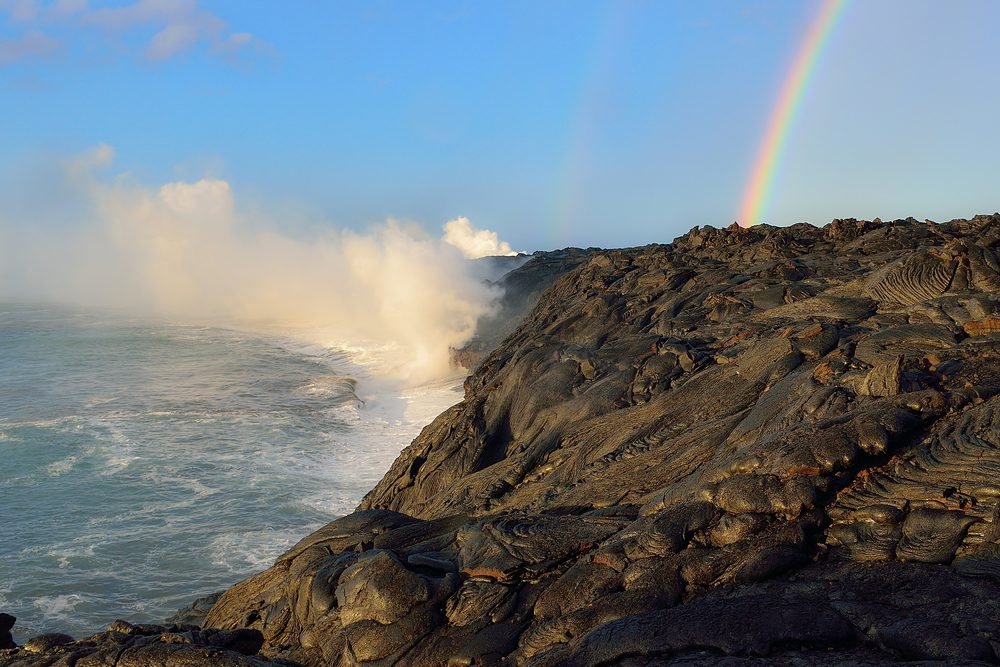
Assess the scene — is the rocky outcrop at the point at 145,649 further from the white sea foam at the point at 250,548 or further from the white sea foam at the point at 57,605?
the white sea foam at the point at 250,548

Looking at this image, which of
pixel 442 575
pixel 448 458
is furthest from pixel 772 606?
pixel 448 458

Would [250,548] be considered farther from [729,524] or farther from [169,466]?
[729,524]

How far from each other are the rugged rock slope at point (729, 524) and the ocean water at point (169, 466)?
525cm

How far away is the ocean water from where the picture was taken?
15.3 meters

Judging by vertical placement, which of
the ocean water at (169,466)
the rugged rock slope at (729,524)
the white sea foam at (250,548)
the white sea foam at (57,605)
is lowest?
the rugged rock slope at (729,524)

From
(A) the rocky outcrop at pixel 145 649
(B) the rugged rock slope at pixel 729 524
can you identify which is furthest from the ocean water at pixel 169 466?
(A) the rocky outcrop at pixel 145 649

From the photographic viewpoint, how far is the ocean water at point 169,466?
15270 millimetres

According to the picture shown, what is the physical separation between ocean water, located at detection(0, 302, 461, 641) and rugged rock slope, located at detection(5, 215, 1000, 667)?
5.25 meters

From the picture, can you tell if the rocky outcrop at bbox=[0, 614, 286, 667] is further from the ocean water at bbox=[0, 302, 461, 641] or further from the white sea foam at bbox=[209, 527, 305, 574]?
the white sea foam at bbox=[209, 527, 305, 574]

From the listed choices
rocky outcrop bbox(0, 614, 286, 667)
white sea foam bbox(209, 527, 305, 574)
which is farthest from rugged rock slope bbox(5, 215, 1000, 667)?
white sea foam bbox(209, 527, 305, 574)

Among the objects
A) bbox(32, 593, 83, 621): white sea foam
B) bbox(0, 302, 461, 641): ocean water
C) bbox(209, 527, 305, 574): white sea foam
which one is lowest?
bbox(32, 593, 83, 621): white sea foam

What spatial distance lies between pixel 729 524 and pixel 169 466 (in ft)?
61.6

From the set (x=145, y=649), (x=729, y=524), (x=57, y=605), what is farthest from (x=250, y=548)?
(x=729, y=524)

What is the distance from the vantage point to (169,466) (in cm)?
2247
